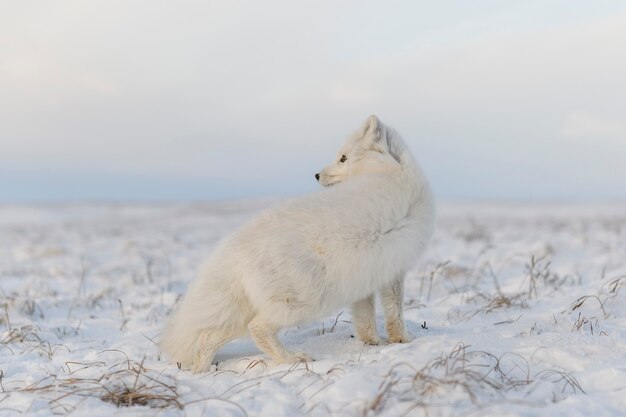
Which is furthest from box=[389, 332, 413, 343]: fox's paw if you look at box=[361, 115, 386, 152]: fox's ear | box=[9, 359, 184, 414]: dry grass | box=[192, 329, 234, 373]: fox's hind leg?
box=[9, 359, 184, 414]: dry grass

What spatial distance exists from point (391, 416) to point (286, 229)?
1340 mm

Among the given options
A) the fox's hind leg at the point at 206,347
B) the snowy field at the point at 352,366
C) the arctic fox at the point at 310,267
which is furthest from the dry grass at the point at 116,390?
the arctic fox at the point at 310,267

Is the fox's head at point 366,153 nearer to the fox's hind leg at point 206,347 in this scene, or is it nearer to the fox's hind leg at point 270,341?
the fox's hind leg at point 270,341

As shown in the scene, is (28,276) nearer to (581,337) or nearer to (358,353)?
(358,353)

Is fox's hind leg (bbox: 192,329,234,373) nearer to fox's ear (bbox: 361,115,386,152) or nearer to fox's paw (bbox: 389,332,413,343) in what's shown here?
fox's paw (bbox: 389,332,413,343)

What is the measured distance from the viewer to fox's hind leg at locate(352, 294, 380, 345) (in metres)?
4.05

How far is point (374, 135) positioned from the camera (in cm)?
426

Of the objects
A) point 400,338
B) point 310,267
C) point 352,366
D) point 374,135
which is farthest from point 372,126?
point 352,366

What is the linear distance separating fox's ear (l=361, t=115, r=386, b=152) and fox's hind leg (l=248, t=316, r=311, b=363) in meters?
1.41

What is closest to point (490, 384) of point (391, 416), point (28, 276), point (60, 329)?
point (391, 416)

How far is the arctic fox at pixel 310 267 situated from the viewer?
3.53m

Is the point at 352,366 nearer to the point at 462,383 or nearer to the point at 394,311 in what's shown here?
the point at 462,383

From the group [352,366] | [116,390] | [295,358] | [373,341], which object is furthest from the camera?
[373,341]

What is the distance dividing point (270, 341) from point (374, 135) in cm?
154
